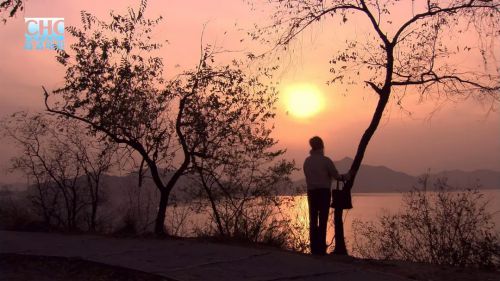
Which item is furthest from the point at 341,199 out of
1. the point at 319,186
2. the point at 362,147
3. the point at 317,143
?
the point at 362,147

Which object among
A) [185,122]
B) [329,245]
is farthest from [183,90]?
[329,245]

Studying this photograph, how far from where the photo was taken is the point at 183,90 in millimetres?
14688

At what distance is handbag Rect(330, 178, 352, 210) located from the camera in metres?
10.2

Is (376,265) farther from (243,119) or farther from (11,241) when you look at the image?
(243,119)

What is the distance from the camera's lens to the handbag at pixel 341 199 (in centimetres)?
1019

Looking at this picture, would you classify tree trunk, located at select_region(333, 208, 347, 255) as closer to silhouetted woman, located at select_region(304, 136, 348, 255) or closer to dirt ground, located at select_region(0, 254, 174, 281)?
silhouetted woman, located at select_region(304, 136, 348, 255)

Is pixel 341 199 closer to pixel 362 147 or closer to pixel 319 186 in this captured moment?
pixel 319 186

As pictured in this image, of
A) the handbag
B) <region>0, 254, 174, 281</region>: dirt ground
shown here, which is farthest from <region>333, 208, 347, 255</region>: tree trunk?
<region>0, 254, 174, 281</region>: dirt ground

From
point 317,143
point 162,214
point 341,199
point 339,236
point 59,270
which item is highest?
point 317,143

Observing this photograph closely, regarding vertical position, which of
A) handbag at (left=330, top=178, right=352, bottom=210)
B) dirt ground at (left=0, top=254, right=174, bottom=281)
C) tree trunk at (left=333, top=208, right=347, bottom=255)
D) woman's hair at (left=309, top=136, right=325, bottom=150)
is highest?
woman's hair at (left=309, top=136, right=325, bottom=150)

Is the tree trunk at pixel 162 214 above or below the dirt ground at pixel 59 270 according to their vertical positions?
above

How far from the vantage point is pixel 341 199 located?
10.2 metres

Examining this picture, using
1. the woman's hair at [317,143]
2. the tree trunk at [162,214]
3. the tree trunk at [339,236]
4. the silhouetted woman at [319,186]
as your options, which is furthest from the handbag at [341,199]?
the tree trunk at [162,214]

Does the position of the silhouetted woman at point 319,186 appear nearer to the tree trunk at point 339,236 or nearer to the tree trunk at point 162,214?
the tree trunk at point 339,236
